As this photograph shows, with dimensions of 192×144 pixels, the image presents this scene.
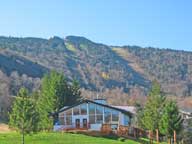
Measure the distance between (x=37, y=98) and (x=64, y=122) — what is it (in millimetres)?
8296

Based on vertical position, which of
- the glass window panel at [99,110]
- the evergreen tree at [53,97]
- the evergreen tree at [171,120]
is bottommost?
the evergreen tree at [171,120]

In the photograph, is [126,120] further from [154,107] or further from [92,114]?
[154,107]

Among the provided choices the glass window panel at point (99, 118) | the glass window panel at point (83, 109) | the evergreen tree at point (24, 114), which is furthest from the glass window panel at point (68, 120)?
the evergreen tree at point (24, 114)

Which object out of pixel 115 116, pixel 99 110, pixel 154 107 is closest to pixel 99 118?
pixel 99 110

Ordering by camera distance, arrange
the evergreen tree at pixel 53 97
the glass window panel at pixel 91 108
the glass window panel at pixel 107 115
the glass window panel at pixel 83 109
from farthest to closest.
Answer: the evergreen tree at pixel 53 97 → the glass window panel at pixel 83 109 → the glass window panel at pixel 91 108 → the glass window panel at pixel 107 115

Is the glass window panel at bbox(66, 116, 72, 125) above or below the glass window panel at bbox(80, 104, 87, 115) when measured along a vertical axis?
below

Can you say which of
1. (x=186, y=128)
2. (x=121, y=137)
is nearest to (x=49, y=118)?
(x=121, y=137)

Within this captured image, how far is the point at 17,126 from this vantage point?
158 feet

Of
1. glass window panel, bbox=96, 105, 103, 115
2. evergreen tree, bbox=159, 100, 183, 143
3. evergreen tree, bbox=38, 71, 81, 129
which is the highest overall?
evergreen tree, bbox=38, 71, 81, 129

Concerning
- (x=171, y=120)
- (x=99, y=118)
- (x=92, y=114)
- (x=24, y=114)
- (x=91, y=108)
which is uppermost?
(x=91, y=108)

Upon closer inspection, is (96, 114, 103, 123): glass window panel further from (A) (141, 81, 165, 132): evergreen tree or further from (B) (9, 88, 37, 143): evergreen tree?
(B) (9, 88, 37, 143): evergreen tree

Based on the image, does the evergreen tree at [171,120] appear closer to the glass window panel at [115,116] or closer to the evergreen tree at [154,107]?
the evergreen tree at [154,107]

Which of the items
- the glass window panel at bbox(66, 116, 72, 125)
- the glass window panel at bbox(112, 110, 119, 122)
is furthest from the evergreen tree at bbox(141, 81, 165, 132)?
the glass window panel at bbox(66, 116, 72, 125)

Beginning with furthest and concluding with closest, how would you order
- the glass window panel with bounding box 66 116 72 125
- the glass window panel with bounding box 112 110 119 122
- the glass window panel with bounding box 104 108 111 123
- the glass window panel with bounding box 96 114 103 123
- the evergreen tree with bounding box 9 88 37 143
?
the glass window panel with bounding box 66 116 72 125 → the glass window panel with bounding box 96 114 103 123 → the glass window panel with bounding box 104 108 111 123 → the glass window panel with bounding box 112 110 119 122 → the evergreen tree with bounding box 9 88 37 143
